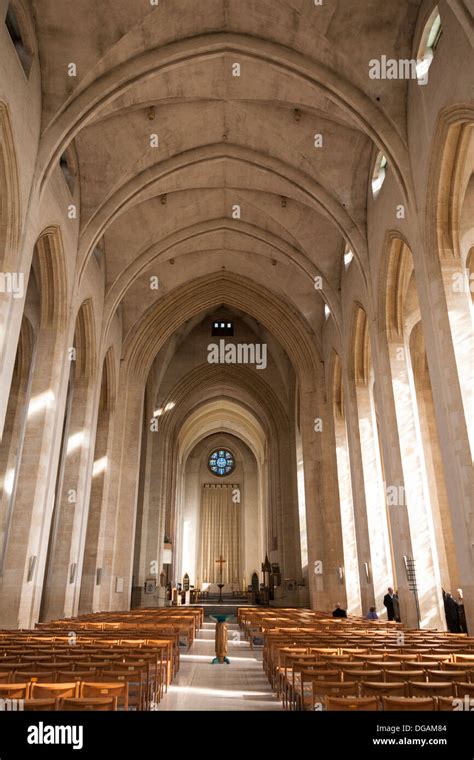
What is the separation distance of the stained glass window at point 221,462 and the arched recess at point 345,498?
23414mm

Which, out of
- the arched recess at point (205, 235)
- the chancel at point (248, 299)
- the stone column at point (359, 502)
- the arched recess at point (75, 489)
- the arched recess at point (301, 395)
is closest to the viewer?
the chancel at point (248, 299)

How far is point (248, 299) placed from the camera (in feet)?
76.0

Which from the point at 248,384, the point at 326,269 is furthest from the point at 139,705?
the point at 248,384

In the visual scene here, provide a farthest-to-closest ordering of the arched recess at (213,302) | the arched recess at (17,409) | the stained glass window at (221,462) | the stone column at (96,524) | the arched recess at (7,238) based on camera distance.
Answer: the stained glass window at (221,462) < the arched recess at (213,302) < the arched recess at (17,409) < the stone column at (96,524) < the arched recess at (7,238)

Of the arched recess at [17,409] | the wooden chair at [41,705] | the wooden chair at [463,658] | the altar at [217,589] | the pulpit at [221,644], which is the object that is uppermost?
the arched recess at [17,409]

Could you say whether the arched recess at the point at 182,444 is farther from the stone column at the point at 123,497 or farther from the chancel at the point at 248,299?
the stone column at the point at 123,497

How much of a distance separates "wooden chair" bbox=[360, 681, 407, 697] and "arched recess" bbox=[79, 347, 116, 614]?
48.9 ft

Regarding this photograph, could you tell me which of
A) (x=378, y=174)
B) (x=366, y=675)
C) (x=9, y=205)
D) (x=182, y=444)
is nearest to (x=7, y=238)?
(x=9, y=205)

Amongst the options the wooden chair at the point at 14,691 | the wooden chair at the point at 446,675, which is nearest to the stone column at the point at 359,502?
the wooden chair at the point at 446,675

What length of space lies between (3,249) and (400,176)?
8.81 metres

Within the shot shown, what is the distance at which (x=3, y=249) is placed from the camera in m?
10.6

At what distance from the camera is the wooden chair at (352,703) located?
3559 mm

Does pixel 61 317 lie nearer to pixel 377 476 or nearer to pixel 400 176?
pixel 400 176

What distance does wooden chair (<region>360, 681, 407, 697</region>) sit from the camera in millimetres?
4051
